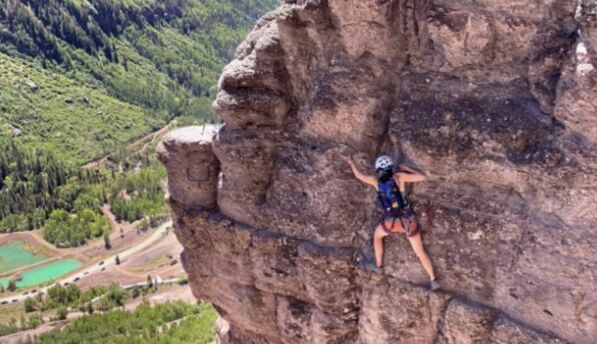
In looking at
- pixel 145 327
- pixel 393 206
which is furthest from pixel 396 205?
pixel 145 327

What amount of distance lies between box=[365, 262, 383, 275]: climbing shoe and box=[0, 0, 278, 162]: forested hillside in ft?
422

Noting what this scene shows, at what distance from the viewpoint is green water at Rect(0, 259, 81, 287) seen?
302 feet

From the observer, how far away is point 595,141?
11.4 meters

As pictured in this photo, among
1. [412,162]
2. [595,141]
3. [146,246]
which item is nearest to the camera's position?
[595,141]

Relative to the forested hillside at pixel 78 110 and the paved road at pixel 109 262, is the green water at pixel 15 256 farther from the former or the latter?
the paved road at pixel 109 262

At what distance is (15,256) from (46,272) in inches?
338

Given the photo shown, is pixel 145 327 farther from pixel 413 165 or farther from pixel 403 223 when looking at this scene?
pixel 413 165

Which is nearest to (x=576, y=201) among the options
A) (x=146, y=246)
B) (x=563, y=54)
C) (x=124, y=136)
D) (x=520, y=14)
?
(x=563, y=54)

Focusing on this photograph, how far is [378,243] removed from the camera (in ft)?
46.3

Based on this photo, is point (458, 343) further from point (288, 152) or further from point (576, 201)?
point (288, 152)

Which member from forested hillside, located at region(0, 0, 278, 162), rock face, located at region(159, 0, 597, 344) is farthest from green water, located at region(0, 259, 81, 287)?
rock face, located at region(159, 0, 597, 344)

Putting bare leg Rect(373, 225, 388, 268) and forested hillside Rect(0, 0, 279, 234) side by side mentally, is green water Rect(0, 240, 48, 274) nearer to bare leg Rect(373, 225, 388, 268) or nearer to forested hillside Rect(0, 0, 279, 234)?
forested hillside Rect(0, 0, 279, 234)

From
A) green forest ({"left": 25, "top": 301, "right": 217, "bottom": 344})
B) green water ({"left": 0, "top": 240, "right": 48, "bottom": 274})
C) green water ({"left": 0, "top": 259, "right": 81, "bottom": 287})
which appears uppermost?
green forest ({"left": 25, "top": 301, "right": 217, "bottom": 344})

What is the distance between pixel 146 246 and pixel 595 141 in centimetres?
8966
